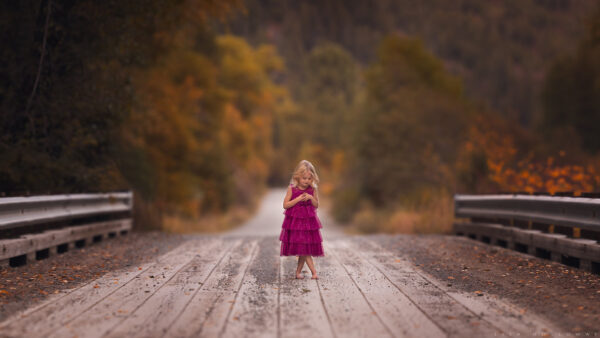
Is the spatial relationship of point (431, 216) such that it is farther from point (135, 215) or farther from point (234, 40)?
point (234, 40)

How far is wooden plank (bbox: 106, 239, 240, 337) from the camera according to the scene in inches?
193

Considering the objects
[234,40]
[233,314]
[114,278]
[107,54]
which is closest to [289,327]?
[233,314]

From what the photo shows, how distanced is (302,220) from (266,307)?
200cm

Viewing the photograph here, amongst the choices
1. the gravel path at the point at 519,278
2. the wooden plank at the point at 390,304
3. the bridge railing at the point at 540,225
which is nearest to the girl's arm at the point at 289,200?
the wooden plank at the point at 390,304

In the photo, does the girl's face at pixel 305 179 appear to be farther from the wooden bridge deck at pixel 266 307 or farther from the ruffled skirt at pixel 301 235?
the wooden bridge deck at pixel 266 307

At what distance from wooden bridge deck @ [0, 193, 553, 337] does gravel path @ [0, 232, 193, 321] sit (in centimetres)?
28

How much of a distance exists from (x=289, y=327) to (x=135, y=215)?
10.8m

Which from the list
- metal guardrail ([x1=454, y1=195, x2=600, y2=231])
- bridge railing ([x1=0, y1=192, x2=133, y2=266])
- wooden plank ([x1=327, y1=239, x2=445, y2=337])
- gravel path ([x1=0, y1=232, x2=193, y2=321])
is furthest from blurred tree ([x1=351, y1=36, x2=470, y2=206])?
wooden plank ([x1=327, y1=239, x2=445, y2=337])

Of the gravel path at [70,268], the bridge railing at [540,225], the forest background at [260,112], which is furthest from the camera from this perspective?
the forest background at [260,112]

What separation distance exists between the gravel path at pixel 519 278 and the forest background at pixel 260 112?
4.59 feet

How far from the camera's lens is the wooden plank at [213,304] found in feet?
16.0

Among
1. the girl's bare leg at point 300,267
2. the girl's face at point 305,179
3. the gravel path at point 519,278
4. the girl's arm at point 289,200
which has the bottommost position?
the gravel path at point 519,278

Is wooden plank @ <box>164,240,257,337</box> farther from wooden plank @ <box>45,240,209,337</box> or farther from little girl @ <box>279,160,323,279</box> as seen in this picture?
little girl @ <box>279,160,323,279</box>

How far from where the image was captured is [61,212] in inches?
394
